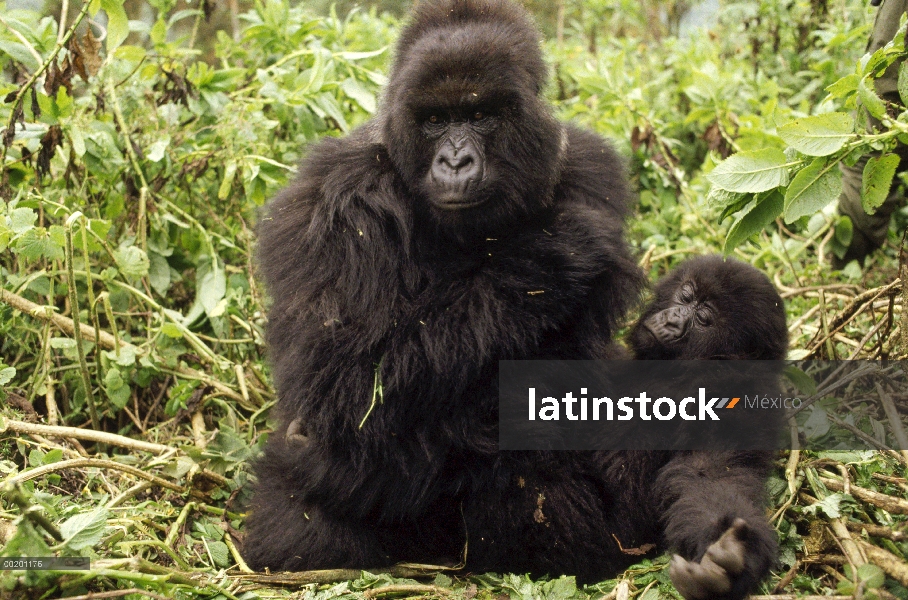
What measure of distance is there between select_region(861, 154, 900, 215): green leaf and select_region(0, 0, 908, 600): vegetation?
12 millimetres

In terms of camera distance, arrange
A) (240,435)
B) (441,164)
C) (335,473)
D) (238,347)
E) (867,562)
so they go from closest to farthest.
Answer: (867,562) → (441,164) → (335,473) → (240,435) → (238,347)

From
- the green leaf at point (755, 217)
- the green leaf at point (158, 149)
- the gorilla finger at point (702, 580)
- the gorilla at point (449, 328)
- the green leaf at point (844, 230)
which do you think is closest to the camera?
the gorilla finger at point (702, 580)

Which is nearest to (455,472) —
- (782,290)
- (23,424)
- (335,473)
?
(335,473)

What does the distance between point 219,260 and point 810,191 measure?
303 centimetres

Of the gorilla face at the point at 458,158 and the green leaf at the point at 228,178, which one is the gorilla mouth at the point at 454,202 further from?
the green leaf at the point at 228,178

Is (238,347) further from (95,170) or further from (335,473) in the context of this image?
(335,473)

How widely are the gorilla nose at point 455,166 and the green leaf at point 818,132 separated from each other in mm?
1071

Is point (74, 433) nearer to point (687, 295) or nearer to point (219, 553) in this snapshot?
point (219, 553)

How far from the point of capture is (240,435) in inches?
163

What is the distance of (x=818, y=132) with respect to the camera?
274cm

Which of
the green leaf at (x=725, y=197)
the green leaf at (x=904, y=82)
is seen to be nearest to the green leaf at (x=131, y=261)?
the green leaf at (x=725, y=197)

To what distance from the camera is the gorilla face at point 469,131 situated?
314 centimetres

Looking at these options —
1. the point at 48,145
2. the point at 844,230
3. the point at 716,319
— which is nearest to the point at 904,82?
the point at 716,319

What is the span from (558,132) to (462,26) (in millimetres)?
581
